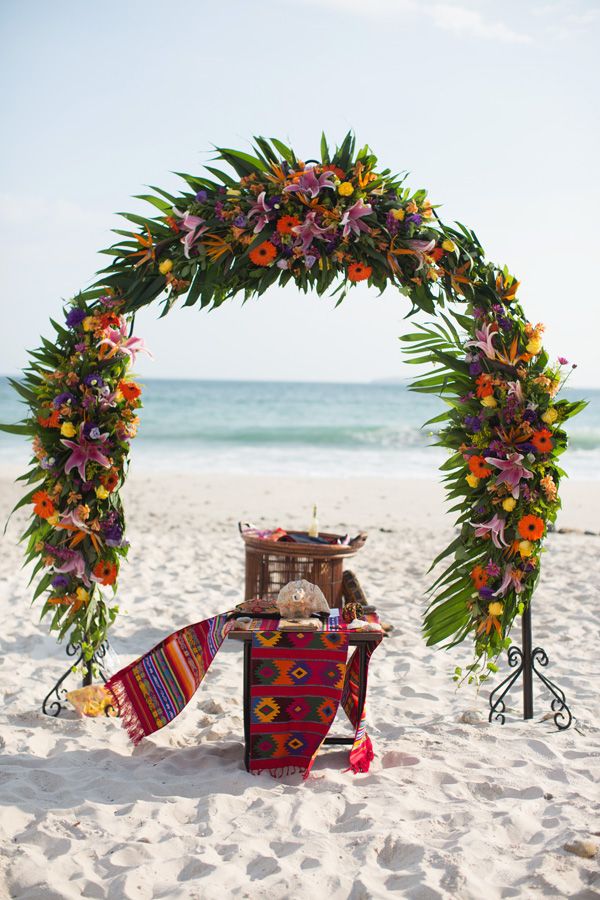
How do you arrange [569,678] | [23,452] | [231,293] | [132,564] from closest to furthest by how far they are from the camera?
[231,293] < [569,678] < [132,564] < [23,452]

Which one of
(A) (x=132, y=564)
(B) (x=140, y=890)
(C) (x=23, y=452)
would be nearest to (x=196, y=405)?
(C) (x=23, y=452)

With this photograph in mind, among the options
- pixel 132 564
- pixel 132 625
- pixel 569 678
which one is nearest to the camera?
pixel 569 678

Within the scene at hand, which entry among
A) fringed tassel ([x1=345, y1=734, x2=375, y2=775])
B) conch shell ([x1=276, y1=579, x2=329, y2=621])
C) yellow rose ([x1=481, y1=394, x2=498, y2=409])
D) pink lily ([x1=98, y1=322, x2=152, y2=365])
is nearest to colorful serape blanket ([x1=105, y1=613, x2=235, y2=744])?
conch shell ([x1=276, y1=579, x2=329, y2=621])

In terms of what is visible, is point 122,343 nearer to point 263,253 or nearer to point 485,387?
point 263,253

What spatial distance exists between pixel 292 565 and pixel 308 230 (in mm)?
2273

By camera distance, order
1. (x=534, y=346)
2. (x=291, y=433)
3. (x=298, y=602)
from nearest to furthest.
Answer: (x=298, y=602)
(x=534, y=346)
(x=291, y=433)

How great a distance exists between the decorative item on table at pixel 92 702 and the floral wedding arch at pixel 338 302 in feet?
0.79

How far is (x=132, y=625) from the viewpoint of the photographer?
20.0ft

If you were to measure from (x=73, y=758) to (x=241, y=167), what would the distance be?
3009 mm

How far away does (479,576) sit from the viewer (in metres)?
4.25

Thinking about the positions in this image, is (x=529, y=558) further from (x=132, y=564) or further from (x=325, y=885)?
(x=132, y=564)

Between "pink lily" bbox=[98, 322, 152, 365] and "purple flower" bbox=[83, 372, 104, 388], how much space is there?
0.44 ft

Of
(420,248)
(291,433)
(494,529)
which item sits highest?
(420,248)

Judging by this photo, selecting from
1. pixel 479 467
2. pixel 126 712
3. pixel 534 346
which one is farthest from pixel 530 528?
pixel 126 712
